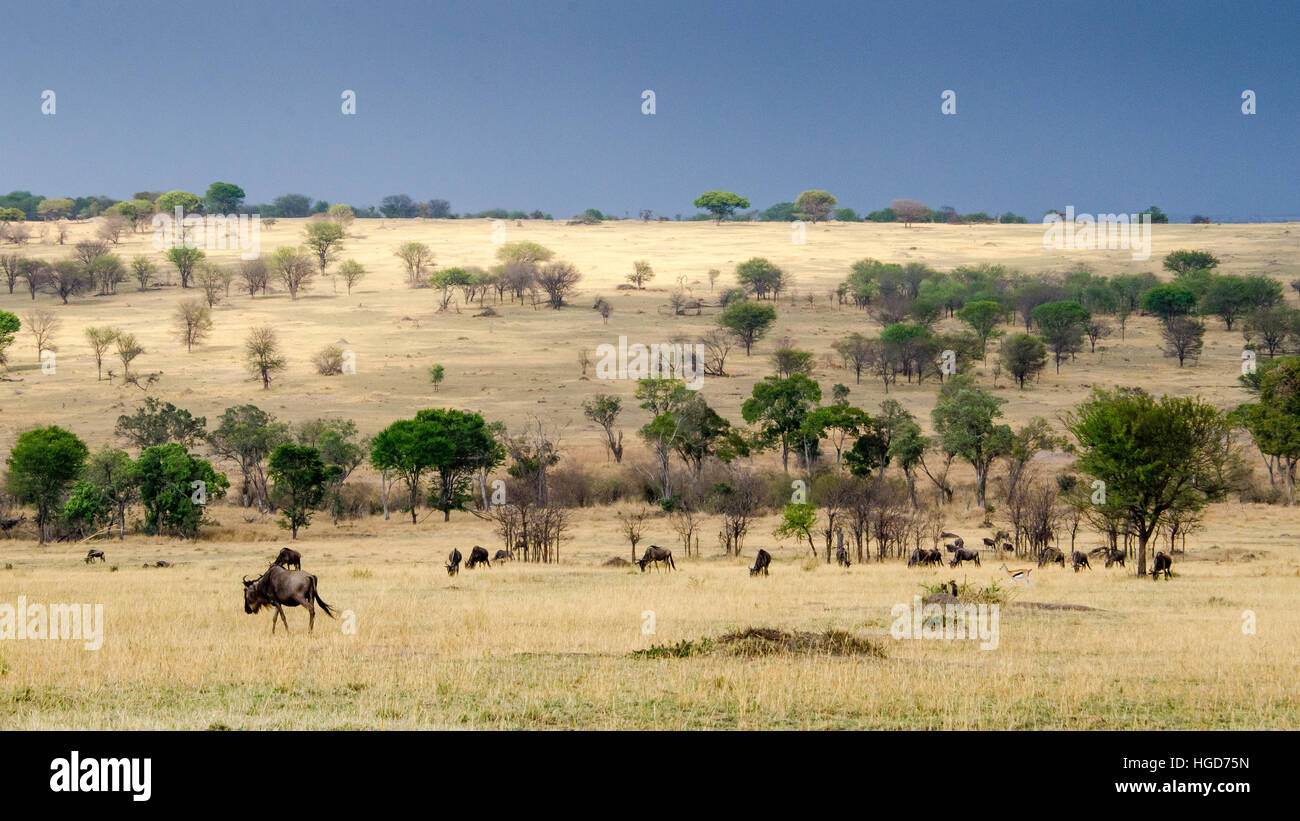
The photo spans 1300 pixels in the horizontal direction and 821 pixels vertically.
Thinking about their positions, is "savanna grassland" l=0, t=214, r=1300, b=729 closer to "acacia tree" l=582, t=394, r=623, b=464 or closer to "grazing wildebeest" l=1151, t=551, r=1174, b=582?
"grazing wildebeest" l=1151, t=551, r=1174, b=582

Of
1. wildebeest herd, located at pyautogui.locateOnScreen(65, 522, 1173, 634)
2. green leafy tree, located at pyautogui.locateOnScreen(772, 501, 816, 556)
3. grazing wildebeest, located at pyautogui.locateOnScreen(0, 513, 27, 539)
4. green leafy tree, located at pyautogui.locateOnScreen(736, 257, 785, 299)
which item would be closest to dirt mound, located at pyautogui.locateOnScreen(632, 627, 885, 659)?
wildebeest herd, located at pyautogui.locateOnScreen(65, 522, 1173, 634)

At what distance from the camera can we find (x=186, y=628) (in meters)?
19.8

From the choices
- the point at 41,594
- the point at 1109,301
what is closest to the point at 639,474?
the point at 41,594

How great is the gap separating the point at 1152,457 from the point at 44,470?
153 ft

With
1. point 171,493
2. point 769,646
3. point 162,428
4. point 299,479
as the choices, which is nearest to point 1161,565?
point 769,646

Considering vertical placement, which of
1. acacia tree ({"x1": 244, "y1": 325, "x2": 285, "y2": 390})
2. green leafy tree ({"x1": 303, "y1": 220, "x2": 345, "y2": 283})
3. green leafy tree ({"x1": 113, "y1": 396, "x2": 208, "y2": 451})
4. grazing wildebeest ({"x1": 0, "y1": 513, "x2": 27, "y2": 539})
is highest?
green leafy tree ({"x1": 303, "y1": 220, "x2": 345, "y2": 283})

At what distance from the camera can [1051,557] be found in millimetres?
38156

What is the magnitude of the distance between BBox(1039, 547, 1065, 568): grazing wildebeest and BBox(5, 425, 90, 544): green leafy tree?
137ft

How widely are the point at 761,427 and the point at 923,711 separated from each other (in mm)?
60141

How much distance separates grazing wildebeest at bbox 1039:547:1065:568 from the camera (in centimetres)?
3709

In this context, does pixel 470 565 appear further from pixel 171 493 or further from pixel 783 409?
pixel 783 409

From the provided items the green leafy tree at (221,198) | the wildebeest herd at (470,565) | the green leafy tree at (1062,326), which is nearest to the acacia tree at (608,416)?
the wildebeest herd at (470,565)

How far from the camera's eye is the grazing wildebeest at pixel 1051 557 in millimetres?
37094
